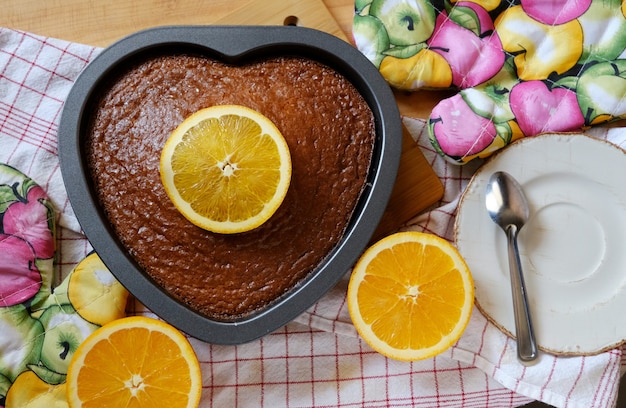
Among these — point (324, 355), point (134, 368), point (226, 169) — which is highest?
point (226, 169)

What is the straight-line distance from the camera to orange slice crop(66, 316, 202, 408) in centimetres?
142

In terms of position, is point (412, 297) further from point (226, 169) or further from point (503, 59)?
point (503, 59)

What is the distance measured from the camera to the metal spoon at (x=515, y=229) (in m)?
1.52

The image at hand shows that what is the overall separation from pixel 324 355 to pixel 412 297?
1.00 feet

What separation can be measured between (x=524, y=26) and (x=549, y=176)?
0.39m

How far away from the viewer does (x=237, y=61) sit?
1.51 meters

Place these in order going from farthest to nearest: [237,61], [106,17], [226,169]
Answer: [106,17] < [237,61] < [226,169]

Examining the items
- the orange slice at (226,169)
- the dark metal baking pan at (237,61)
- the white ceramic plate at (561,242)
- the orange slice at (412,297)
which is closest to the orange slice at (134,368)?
the dark metal baking pan at (237,61)

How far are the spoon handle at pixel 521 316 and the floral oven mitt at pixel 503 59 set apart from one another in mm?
288

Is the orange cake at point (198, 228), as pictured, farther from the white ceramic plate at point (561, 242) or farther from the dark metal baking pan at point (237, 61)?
the white ceramic plate at point (561, 242)

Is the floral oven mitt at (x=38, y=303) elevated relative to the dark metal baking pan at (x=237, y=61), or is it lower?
lower

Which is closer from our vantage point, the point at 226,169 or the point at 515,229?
the point at 226,169

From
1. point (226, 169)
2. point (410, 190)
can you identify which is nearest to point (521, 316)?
point (410, 190)

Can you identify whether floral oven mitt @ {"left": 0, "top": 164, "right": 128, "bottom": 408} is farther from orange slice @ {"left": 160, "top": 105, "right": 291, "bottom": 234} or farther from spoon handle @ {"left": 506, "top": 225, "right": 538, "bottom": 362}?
spoon handle @ {"left": 506, "top": 225, "right": 538, "bottom": 362}
